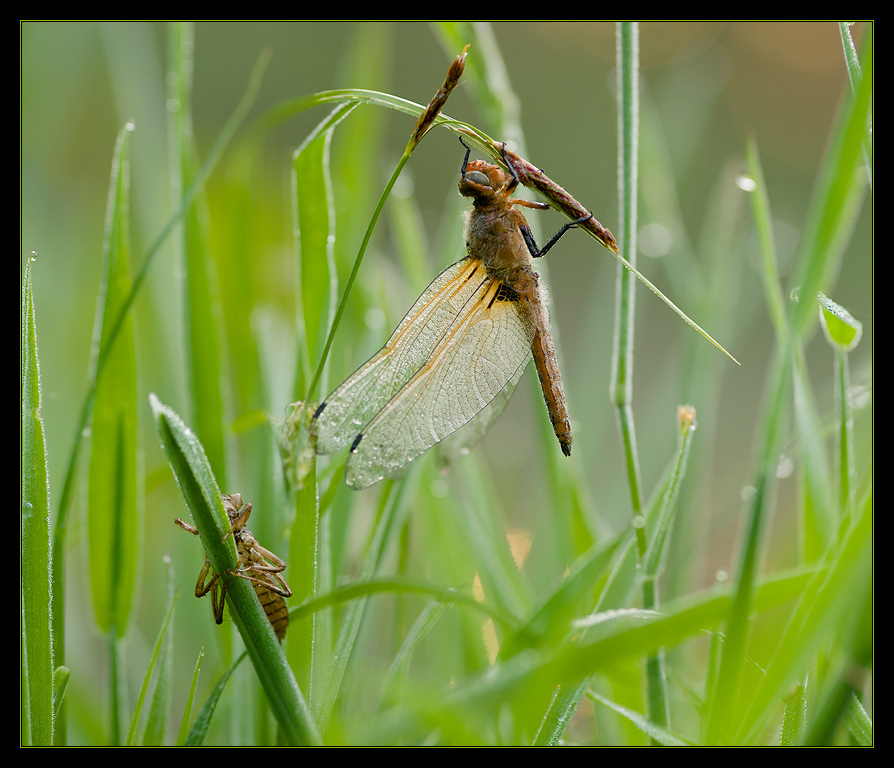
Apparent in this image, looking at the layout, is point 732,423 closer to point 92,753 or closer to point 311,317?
point 311,317

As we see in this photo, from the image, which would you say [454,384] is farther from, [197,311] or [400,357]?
[197,311]

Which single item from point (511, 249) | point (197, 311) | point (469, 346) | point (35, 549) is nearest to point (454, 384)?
point (469, 346)

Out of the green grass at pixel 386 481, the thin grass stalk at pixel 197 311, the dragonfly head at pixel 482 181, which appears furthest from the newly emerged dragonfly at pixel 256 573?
the dragonfly head at pixel 482 181

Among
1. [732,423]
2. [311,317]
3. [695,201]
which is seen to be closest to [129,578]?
[311,317]

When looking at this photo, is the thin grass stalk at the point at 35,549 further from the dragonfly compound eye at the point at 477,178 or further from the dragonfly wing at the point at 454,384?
the dragonfly compound eye at the point at 477,178

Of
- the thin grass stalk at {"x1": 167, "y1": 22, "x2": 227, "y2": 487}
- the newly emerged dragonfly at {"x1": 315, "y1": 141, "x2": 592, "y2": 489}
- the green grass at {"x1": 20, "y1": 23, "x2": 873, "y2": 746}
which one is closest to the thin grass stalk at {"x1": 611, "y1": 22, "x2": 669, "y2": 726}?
the green grass at {"x1": 20, "y1": 23, "x2": 873, "y2": 746}

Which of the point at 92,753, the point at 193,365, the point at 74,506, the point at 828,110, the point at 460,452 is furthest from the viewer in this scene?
the point at 828,110
